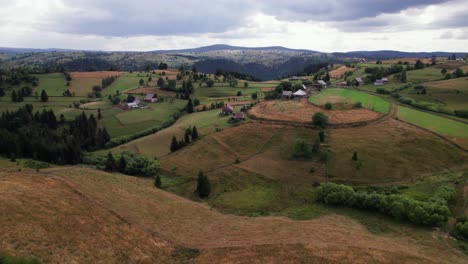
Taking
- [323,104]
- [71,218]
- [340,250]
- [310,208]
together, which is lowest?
[310,208]

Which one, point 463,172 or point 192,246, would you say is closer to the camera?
point 192,246

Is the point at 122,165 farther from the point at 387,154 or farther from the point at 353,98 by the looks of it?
the point at 353,98

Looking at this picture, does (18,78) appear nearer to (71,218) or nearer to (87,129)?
(87,129)

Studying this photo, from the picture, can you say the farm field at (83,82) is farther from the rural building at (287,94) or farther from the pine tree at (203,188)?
the pine tree at (203,188)

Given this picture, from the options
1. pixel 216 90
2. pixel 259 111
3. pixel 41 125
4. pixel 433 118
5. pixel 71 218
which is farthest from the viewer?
pixel 216 90


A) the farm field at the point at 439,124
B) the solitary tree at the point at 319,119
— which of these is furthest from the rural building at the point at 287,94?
the farm field at the point at 439,124

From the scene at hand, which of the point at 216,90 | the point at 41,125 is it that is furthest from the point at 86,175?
the point at 216,90

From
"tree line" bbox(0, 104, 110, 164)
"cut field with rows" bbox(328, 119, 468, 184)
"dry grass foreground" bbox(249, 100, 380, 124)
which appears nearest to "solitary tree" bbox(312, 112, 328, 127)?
"dry grass foreground" bbox(249, 100, 380, 124)
